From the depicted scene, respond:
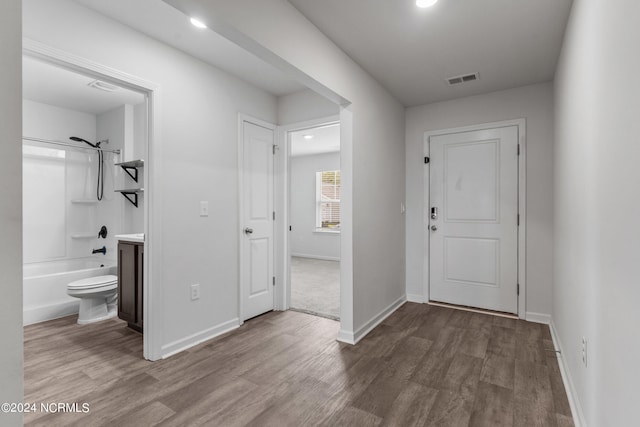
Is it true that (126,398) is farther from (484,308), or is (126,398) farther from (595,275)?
(484,308)

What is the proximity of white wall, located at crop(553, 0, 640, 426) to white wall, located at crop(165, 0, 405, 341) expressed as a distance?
1495 mm

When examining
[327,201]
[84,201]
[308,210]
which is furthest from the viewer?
[308,210]

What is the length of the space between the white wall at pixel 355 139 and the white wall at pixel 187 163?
3.36 feet

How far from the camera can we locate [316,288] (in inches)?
183

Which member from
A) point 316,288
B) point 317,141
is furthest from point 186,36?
point 317,141

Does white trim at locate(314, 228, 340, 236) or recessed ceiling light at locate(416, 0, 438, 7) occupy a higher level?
recessed ceiling light at locate(416, 0, 438, 7)

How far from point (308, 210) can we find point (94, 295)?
5089 millimetres

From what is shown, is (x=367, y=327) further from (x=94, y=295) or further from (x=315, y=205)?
(x=315, y=205)

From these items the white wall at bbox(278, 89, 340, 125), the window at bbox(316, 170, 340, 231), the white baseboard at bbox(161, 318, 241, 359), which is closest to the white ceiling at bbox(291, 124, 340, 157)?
the window at bbox(316, 170, 340, 231)

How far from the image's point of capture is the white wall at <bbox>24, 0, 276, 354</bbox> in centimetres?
212

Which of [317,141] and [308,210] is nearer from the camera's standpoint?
[317,141]

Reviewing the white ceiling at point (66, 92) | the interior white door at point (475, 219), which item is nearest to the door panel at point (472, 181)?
the interior white door at point (475, 219)

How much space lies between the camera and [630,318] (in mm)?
965

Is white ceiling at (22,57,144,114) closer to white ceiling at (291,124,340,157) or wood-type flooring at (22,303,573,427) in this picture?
white ceiling at (291,124,340,157)
